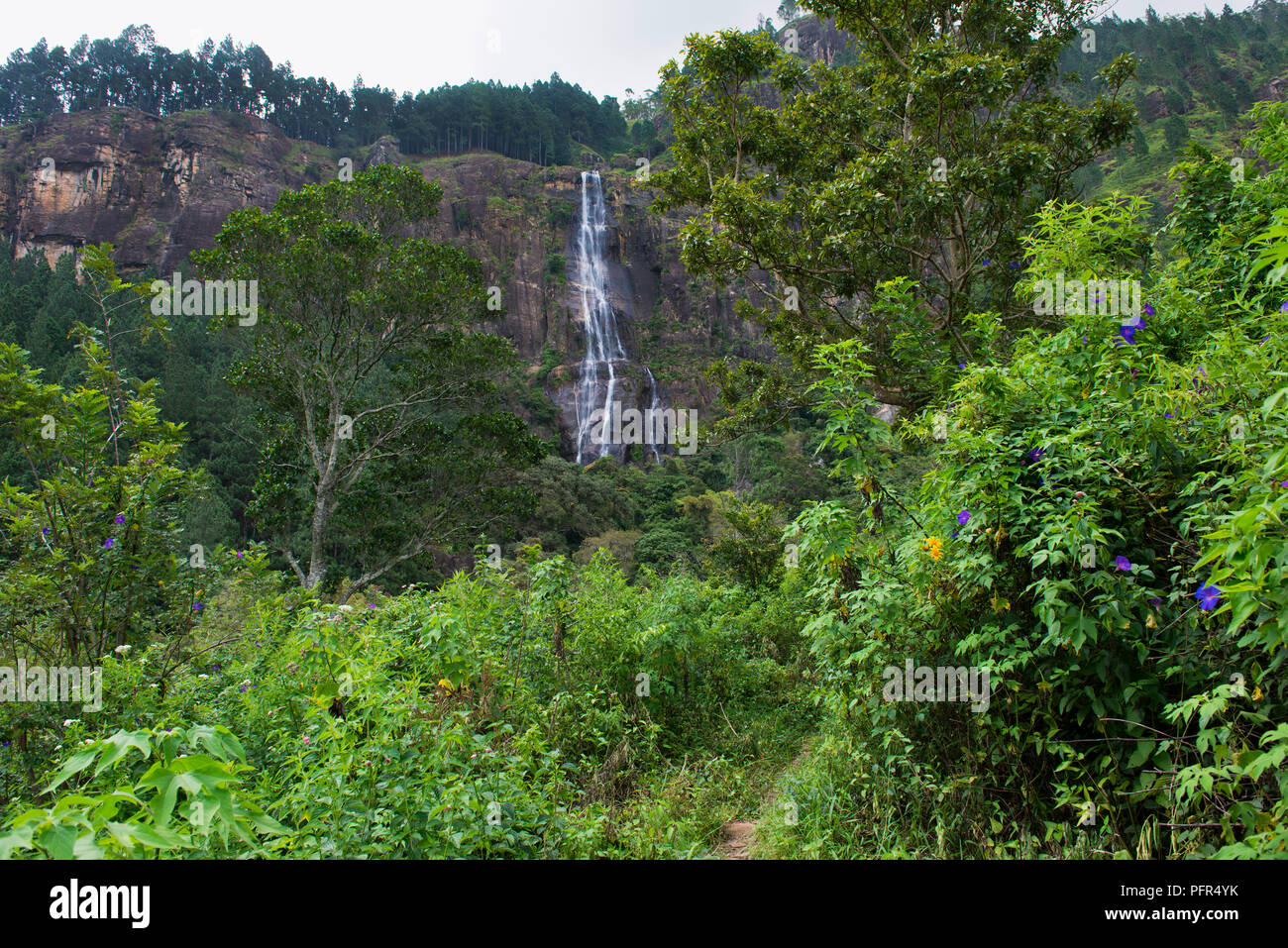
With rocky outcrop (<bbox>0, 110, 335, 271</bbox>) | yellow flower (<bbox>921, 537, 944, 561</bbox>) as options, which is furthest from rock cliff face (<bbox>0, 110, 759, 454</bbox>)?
yellow flower (<bbox>921, 537, 944, 561</bbox>)

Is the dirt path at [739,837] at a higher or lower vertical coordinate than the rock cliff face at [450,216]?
lower

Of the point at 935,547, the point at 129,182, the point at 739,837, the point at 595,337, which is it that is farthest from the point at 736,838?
the point at 129,182

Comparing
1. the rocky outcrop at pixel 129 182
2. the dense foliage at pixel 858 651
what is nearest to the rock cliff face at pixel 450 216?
the rocky outcrop at pixel 129 182

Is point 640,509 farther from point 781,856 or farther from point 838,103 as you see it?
point 781,856

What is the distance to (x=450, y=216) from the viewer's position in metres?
50.1

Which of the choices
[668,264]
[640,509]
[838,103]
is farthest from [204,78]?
[838,103]

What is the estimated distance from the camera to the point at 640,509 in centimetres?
2866

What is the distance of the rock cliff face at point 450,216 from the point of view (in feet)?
158

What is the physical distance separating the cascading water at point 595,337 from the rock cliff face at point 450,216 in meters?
0.78

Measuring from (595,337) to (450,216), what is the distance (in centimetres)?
1495

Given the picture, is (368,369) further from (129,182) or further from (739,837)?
(129,182)

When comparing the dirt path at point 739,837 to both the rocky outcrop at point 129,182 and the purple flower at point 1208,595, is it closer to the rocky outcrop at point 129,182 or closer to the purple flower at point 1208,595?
the purple flower at point 1208,595

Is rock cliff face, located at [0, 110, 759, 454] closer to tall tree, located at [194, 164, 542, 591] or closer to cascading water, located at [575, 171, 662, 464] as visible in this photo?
cascading water, located at [575, 171, 662, 464]

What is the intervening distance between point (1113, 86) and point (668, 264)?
156 ft
